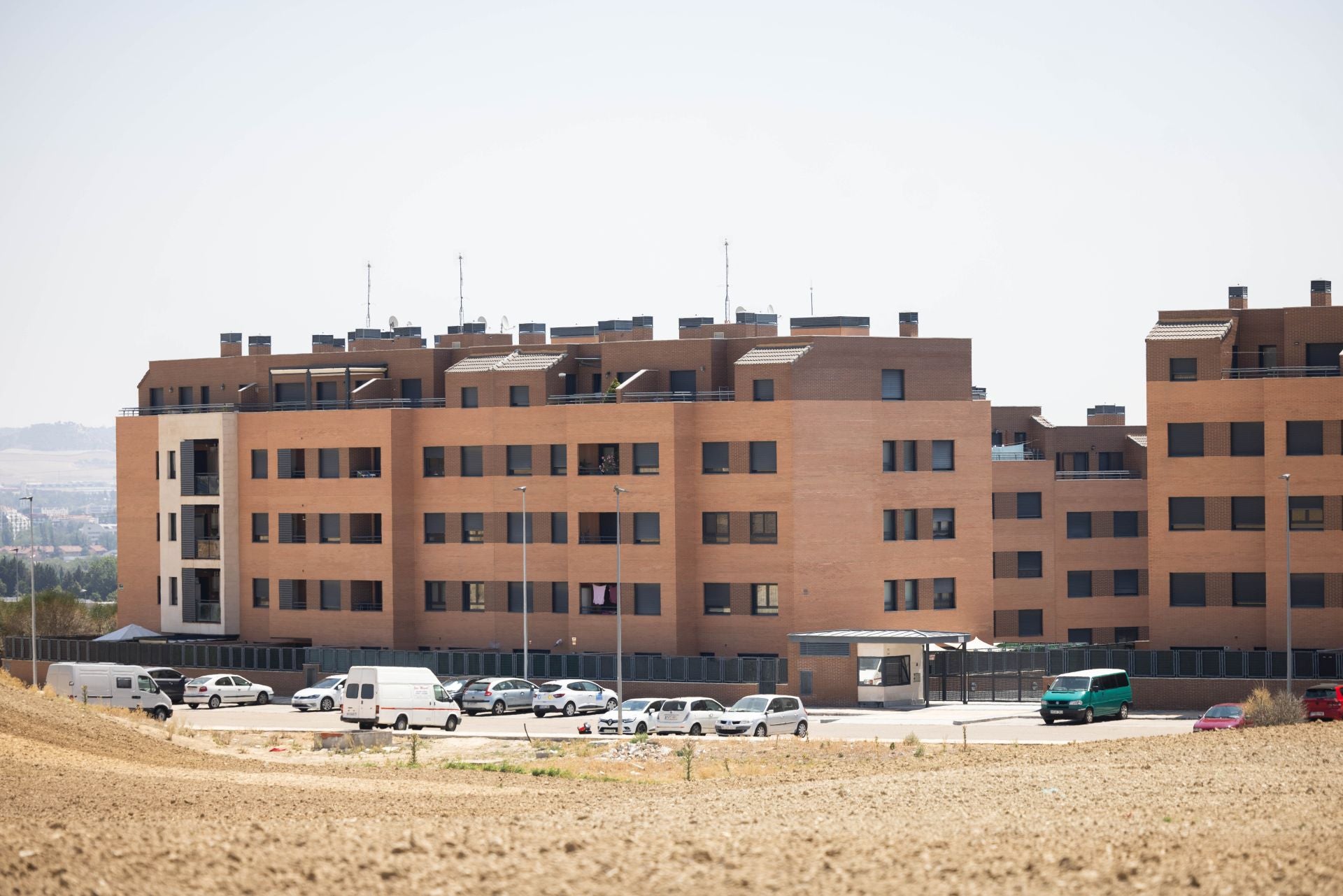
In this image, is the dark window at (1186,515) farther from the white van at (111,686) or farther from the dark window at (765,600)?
the white van at (111,686)

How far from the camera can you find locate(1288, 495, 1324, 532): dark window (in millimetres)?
69562

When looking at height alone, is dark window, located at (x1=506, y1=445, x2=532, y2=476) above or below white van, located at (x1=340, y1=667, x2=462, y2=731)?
above

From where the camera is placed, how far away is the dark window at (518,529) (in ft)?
263

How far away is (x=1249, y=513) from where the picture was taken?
71000 mm

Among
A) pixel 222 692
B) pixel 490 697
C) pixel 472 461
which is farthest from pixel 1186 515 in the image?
pixel 222 692

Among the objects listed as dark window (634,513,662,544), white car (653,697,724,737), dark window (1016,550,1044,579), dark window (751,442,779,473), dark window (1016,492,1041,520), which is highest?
dark window (751,442,779,473)

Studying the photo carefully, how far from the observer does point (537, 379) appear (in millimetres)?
81562

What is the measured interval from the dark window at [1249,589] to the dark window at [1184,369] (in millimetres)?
7911

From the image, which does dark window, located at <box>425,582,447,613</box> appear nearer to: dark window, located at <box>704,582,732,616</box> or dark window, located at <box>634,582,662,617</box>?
dark window, located at <box>634,582,662,617</box>

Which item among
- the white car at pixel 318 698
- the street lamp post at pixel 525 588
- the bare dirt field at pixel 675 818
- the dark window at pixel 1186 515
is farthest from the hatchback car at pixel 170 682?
the dark window at pixel 1186 515

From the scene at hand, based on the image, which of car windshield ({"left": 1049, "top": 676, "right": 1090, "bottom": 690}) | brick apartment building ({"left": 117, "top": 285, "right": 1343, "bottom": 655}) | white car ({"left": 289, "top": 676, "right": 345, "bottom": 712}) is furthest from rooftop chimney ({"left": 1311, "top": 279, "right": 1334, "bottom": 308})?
white car ({"left": 289, "top": 676, "right": 345, "bottom": 712})

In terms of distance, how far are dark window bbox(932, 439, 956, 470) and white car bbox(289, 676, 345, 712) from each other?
27.0 metres

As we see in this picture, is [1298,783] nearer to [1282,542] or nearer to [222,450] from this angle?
[1282,542]

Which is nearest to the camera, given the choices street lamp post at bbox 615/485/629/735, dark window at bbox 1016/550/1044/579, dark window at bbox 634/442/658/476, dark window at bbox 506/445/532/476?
street lamp post at bbox 615/485/629/735
